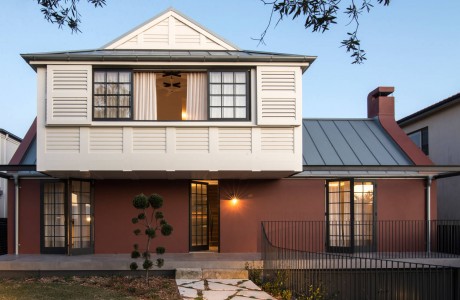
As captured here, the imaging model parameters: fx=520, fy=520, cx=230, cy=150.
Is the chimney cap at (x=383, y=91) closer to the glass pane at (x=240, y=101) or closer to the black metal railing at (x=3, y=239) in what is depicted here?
the glass pane at (x=240, y=101)

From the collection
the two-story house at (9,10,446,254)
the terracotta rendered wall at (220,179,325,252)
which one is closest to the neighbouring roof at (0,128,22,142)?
the two-story house at (9,10,446,254)

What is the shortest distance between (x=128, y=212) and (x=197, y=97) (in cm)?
450

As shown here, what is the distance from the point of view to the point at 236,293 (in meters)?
11.2

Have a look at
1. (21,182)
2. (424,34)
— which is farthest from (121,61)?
(424,34)

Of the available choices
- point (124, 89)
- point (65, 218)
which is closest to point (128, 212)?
point (65, 218)

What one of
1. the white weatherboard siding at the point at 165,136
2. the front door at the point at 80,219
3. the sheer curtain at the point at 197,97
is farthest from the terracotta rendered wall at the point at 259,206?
the front door at the point at 80,219

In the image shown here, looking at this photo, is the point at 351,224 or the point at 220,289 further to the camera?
the point at 351,224

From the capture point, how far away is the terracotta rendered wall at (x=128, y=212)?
16.4 m

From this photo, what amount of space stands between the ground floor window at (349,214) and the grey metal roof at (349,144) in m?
0.78

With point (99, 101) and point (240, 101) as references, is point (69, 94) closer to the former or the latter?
point (99, 101)

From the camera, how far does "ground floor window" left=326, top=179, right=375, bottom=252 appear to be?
16422mm

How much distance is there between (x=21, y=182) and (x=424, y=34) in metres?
12.6

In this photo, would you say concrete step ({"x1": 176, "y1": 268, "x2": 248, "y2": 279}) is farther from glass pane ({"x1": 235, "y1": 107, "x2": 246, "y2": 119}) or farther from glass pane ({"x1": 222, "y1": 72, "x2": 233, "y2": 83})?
glass pane ({"x1": 222, "y1": 72, "x2": 233, "y2": 83})

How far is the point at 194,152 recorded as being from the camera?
14266mm
